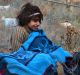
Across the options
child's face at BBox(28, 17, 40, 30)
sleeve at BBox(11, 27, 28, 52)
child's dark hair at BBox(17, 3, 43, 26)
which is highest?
child's dark hair at BBox(17, 3, 43, 26)

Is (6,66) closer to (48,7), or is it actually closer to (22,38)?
(22,38)

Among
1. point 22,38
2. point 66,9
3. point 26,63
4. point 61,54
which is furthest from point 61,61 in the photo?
point 66,9

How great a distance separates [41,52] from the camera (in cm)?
473

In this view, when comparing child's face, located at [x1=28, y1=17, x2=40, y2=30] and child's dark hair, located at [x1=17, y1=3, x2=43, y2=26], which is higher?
child's dark hair, located at [x1=17, y1=3, x2=43, y2=26]

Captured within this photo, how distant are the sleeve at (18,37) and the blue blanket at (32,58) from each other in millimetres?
485

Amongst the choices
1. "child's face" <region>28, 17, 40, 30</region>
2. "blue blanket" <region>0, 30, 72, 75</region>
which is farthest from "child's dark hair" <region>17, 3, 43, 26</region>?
"blue blanket" <region>0, 30, 72, 75</region>

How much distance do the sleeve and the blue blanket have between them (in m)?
0.49

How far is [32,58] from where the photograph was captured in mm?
4469

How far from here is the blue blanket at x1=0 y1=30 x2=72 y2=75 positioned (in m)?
4.35

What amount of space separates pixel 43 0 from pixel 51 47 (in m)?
8.09

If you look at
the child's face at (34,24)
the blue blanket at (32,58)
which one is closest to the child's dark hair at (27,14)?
the child's face at (34,24)

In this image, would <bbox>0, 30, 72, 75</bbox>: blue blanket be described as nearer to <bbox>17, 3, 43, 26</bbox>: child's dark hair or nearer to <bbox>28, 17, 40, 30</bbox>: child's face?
<bbox>28, 17, 40, 30</bbox>: child's face

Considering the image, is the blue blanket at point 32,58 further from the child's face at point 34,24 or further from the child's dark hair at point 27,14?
the child's dark hair at point 27,14

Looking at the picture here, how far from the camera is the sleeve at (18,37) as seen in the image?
540cm
